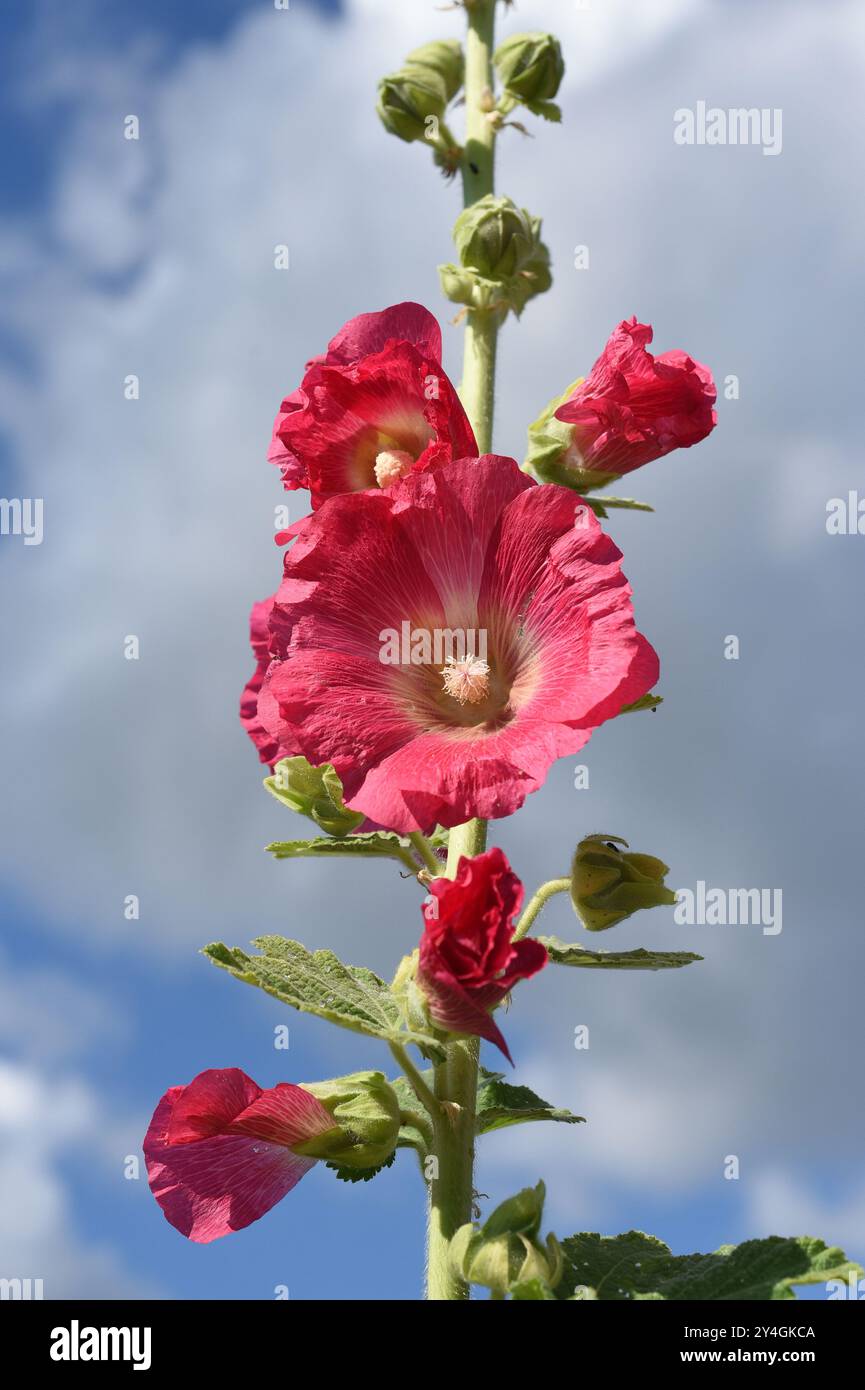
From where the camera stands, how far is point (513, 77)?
3828 mm

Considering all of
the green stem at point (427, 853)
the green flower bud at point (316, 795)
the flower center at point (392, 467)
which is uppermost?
the flower center at point (392, 467)

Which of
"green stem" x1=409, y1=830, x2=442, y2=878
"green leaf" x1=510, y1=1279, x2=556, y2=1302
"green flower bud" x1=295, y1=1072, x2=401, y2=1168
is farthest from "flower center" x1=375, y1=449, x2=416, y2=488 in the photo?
"green leaf" x1=510, y1=1279, x2=556, y2=1302

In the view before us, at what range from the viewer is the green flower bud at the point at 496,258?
3379 millimetres

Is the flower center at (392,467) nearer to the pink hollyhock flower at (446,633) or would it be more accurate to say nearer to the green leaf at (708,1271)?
the pink hollyhock flower at (446,633)

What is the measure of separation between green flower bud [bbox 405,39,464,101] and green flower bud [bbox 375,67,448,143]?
0.05 m

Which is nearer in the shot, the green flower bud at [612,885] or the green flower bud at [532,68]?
the green flower bud at [612,885]

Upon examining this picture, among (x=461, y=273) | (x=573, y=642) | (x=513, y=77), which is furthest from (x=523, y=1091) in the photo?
(x=513, y=77)

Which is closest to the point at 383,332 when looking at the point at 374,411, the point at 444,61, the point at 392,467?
the point at 374,411

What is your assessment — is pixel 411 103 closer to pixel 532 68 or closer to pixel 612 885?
pixel 532 68

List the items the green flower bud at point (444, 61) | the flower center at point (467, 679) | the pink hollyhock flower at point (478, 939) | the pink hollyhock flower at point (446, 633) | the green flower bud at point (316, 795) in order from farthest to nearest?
the green flower bud at point (444, 61)
the green flower bud at point (316, 795)
the flower center at point (467, 679)
the pink hollyhock flower at point (446, 633)
the pink hollyhock flower at point (478, 939)

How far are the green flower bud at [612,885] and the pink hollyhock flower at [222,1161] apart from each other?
2.45ft

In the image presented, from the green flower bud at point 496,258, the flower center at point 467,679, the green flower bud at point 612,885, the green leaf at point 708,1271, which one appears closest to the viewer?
the green leaf at point 708,1271

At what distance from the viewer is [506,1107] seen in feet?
10.6

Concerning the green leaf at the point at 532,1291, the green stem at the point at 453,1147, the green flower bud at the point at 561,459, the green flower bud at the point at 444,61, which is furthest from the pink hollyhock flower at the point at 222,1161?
the green flower bud at the point at 444,61
